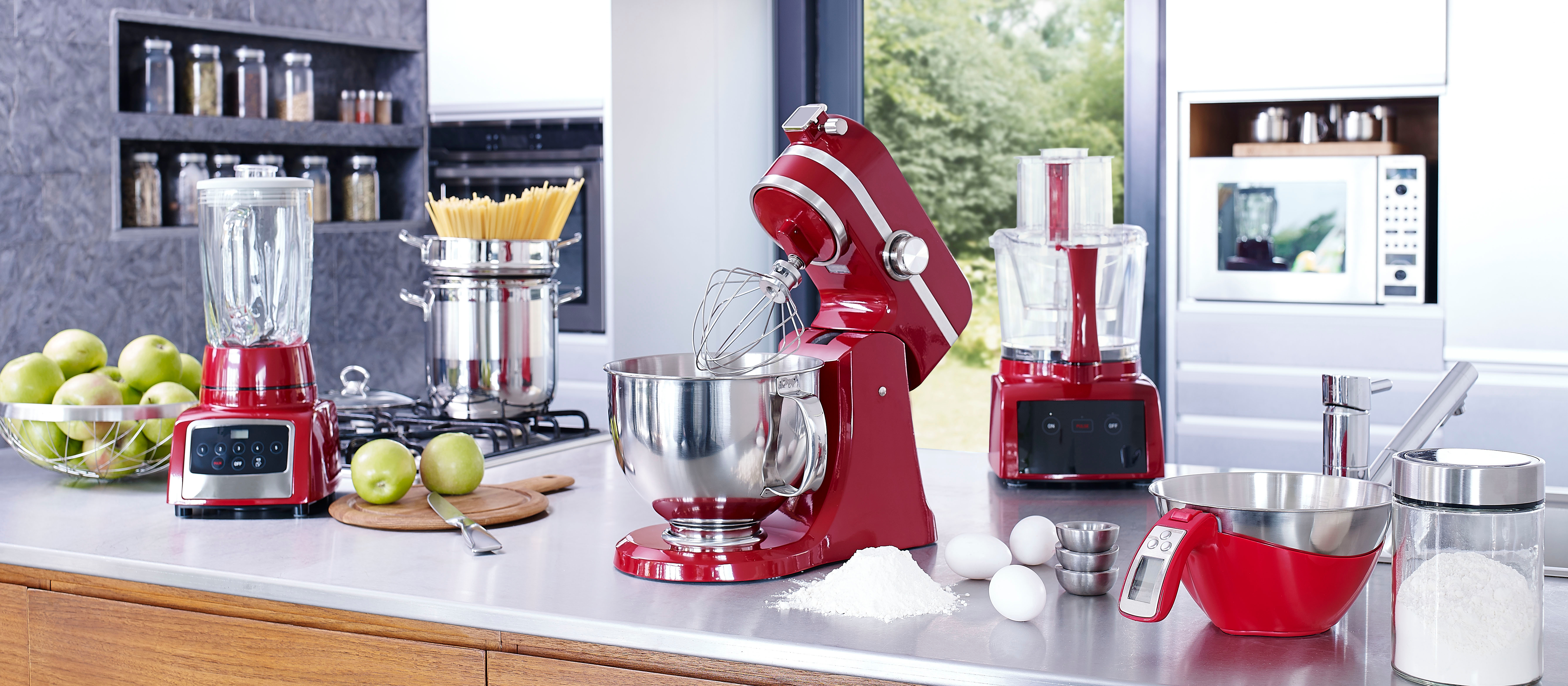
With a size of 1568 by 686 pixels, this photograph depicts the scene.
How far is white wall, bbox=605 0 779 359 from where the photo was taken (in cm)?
365

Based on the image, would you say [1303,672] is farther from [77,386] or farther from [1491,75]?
[1491,75]

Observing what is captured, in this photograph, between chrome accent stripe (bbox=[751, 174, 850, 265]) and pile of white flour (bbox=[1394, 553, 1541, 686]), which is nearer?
pile of white flour (bbox=[1394, 553, 1541, 686])

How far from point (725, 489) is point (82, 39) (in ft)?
8.43

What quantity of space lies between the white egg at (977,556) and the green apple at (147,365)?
1.03m

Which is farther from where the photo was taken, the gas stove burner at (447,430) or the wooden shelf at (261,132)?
the wooden shelf at (261,132)

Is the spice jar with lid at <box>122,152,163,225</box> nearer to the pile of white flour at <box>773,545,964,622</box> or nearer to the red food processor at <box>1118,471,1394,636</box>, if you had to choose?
the pile of white flour at <box>773,545,964,622</box>

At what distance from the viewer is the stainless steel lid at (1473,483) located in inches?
33.9

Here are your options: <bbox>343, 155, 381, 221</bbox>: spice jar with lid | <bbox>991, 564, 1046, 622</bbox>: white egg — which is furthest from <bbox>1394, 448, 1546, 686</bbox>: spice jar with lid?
<bbox>343, 155, 381, 221</bbox>: spice jar with lid

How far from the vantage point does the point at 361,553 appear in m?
1.28

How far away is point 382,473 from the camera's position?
143cm

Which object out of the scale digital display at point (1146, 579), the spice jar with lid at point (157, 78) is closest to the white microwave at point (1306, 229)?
the spice jar with lid at point (157, 78)

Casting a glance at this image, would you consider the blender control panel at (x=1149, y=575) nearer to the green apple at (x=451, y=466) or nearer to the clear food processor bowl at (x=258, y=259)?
the green apple at (x=451, y=466)

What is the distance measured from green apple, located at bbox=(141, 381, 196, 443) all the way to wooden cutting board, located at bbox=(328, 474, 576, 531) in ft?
0.81

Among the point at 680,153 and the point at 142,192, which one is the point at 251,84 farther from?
the point at 680,153
